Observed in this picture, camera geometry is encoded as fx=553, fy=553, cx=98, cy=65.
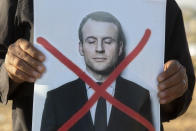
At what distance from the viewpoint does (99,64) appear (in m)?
1.37

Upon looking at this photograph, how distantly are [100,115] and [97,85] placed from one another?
0.24 ft

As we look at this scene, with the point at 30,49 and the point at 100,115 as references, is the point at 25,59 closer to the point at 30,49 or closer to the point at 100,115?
the point at 30,49

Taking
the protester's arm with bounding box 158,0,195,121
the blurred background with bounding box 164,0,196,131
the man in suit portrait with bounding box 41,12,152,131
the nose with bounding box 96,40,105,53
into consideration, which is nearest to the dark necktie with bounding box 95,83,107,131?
the man in suit portrait with bounding box 41,12,152,131

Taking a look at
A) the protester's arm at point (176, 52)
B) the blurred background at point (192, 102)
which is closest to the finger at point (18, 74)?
the protester's arm at point (176, 52)

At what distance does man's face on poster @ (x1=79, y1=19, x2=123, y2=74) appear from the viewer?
1364 mm

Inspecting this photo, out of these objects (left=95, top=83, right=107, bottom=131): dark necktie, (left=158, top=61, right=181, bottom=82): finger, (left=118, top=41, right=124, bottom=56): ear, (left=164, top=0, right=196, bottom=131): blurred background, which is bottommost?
(left=164, top=0, right=196, bottom=131): blurred background

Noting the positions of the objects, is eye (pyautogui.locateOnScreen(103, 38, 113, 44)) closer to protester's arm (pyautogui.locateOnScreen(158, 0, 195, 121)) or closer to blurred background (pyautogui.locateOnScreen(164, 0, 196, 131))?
protester's arm (pyautogui.locateOnScreen(158, 0, 195, 121))

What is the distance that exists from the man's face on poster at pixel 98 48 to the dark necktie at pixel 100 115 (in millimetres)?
77

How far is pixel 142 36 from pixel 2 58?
41 cm

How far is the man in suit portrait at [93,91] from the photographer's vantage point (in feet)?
4.43

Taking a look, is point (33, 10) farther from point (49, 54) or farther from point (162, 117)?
point (162, 117)

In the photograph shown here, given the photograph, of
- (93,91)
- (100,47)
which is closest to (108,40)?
(100,47)

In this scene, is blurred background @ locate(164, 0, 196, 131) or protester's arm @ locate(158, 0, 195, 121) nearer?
protester's arm @ locate(158, 0, 195, 121)

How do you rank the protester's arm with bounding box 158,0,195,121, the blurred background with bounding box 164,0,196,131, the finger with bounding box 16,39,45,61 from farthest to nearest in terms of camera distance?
the blurred background with bounding box 164,0,196,131 < the protester's arm with bounding box 158,0,195,121 < the finger with bounding box 16,39,45,61
